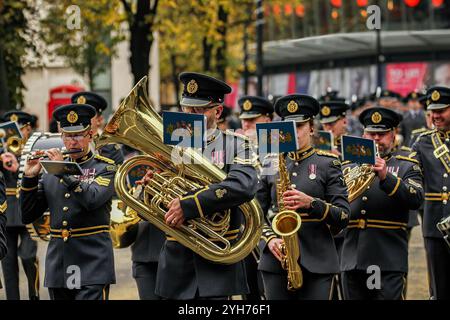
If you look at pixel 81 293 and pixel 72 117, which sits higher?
pixel 72 117

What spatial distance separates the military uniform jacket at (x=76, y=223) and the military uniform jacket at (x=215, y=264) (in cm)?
102

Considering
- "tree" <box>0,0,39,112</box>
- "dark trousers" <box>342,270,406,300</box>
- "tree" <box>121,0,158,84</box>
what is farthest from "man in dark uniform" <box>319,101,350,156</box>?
"tree" <box>0,0,39,112</box>

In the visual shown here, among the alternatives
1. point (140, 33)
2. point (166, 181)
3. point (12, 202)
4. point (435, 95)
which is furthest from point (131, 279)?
point (140, 33)

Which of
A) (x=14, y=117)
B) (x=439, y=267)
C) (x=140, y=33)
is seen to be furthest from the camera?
(x=140, y=33)

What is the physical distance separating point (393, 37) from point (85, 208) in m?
38.0

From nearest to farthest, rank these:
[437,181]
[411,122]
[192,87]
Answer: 1. [192,87]
2. [437,181]
3. [411,122]

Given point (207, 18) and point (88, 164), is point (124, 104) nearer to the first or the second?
point (88, 164)

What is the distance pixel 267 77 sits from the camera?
175 feet

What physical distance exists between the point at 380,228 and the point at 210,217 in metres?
2.08

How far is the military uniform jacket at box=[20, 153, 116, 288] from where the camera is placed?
7445 millimetres

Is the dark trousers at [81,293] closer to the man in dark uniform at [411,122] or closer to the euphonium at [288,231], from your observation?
the euphonium at [288,231]

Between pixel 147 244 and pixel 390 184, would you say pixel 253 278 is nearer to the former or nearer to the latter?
pixel 147 244

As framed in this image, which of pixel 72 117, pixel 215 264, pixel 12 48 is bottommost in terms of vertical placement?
pixel 215 264

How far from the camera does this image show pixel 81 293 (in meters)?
7.43
